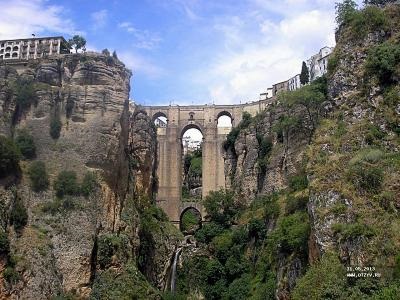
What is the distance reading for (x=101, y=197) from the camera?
3925 cm

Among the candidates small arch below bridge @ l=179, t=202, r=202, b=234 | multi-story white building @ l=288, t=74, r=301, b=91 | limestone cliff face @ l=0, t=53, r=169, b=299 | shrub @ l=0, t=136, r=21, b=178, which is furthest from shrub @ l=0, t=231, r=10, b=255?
multi-story white building @ l=288, t=74, r=301, b=91

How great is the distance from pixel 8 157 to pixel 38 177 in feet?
8.96

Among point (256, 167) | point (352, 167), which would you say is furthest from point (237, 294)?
point (352, 167)

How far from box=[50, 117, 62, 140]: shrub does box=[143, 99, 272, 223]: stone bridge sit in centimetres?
2181

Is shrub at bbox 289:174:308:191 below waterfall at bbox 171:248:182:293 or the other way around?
the other way around

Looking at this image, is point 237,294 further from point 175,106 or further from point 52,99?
point 175,106

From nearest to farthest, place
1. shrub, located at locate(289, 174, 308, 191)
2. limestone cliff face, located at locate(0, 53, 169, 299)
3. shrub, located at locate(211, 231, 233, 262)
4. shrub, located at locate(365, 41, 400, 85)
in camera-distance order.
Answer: shrub, located at locate(365, 41, 400, 85)
limestone cliff face, located at locate(0, 53, 169, 299)
shrub, located at locate(289, 174, 308, 191)
shrub, located at locate(211, 231, 233, 262)

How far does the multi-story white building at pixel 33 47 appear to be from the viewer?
57.9 meters

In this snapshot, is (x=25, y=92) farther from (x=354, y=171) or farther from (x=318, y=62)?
(x=318, y=62)

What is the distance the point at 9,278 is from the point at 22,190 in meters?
7.41

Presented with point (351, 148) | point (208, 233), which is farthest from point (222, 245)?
point (351, 148)

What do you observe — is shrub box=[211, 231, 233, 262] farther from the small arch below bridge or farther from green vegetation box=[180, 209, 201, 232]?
green vegetation box=[180, 209, 201, 232]

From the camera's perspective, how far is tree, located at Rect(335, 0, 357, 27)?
35125 millimetres

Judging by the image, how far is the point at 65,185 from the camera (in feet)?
125
